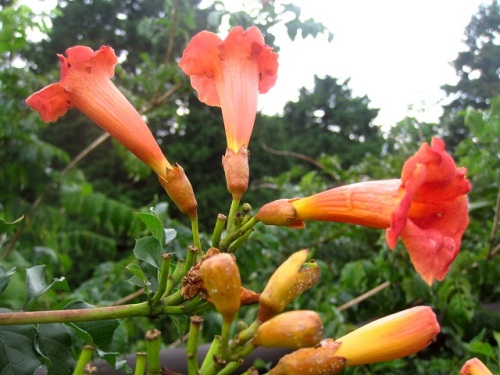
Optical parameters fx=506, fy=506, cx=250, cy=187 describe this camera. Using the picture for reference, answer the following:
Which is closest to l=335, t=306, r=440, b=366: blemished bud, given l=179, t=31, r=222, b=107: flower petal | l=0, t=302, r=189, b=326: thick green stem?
l=0, t=302, r=189, b=326: thick green stem

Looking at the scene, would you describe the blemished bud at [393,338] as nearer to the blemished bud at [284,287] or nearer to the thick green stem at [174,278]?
the blemished bud at [284,287]

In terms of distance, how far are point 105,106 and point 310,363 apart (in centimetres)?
60

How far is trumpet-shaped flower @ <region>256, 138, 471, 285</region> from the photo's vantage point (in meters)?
0.73

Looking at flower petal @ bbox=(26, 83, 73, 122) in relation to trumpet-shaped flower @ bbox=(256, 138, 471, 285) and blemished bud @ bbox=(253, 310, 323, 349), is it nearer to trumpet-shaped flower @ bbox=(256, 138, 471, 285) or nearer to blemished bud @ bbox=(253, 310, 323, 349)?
trumpet-shaped flower @ bbox=(256, 138, 471, 285)

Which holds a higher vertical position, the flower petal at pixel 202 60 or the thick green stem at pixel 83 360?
the flower petal at pixel 202 60

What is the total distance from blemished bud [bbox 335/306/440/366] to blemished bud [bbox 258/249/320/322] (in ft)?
0.35

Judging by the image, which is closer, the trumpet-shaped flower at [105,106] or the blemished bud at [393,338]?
the blemished bud at [393,338]

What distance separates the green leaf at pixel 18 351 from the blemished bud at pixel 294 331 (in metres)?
0.42

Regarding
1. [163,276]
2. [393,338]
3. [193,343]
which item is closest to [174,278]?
[163,276]

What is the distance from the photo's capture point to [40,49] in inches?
502

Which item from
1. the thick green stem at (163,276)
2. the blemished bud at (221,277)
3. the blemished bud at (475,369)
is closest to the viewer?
the blemished bud at (221,277)

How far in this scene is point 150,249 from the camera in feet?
2.94

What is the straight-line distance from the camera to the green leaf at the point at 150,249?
88cm

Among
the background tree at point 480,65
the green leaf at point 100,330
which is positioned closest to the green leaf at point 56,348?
the green leaf at point 100,330
